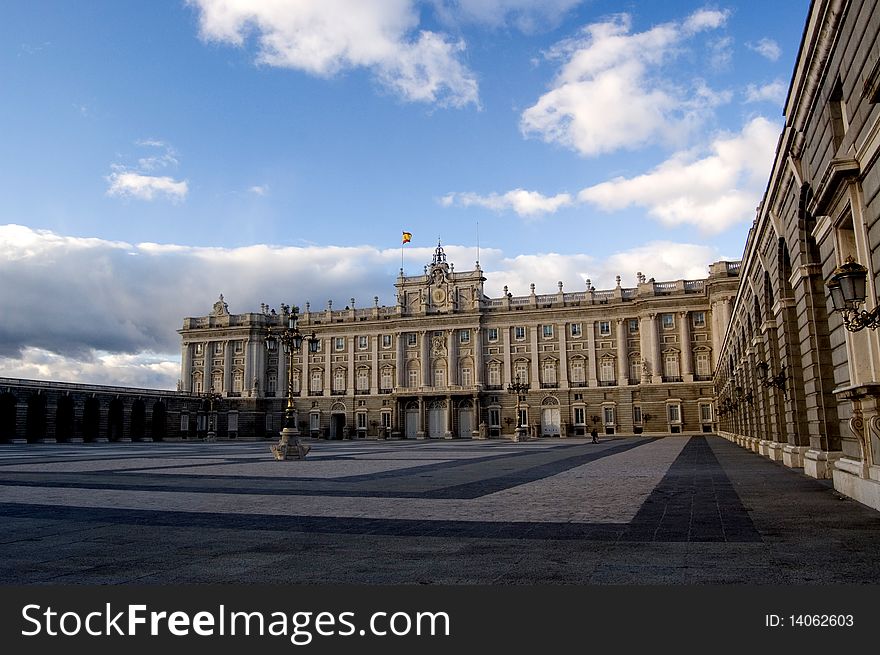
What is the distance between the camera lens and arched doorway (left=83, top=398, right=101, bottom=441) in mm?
62438

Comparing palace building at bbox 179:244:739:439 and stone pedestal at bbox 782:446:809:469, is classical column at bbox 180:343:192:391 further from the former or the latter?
stone pedestal at bbox 782:446:809:469

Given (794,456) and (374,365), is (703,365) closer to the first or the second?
(374,365)

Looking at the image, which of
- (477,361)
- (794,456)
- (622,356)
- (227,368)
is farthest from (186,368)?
(794,456)

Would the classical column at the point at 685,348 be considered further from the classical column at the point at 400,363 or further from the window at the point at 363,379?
the window at the point at 363,379

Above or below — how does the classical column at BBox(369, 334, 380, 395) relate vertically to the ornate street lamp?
above

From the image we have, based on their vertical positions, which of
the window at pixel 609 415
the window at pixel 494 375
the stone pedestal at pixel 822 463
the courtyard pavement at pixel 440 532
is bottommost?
the courtyard pavement at pixel 440 532

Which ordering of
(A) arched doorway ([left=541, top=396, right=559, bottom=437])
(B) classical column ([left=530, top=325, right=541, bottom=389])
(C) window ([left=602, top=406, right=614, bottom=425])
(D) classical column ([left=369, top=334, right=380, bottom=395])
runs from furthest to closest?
1. (D) classical column ([left=369, top=334, right=380, bottom=395])
2. (B) classical column ([left=530, top=325, right=541, bottom=389])
3. (A) arched doorway ([left=541, top=396, right=559, bottom=437])
4. (C) window ([left=602, top=406, right=614, bottom=425])

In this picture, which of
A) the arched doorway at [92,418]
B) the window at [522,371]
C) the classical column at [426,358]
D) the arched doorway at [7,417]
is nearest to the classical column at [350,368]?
the classical column at [426,358]

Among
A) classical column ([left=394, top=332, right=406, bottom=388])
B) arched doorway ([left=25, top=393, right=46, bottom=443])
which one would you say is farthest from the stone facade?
classical column ([left=394, top=332, right=406, bottom=388])

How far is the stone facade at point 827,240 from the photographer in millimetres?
8988

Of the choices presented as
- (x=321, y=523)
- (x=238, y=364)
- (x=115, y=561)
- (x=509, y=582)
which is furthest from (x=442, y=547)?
(x=238, y=364)

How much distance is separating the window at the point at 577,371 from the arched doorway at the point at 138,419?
4490cm

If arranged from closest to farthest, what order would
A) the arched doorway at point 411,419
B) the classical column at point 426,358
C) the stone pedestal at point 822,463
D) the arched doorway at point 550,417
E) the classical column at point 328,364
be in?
the stone pedestal at point 822,463
the arched doorway at point 550,417
the classical column at point 426,358
the arched doorway at point 411,419
the classical column at point 328,364

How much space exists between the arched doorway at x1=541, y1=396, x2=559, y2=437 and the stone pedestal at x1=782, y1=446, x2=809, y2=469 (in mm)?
53995
